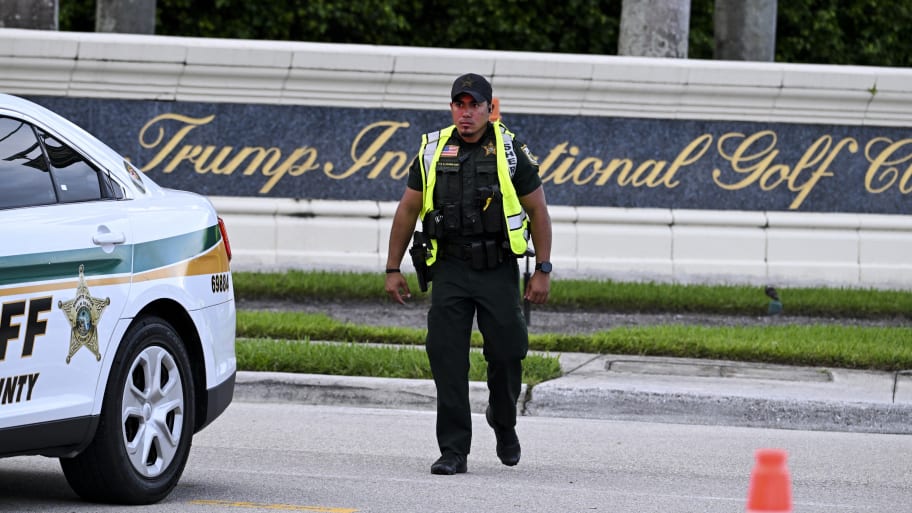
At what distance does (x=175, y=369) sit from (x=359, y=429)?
246 centimetres

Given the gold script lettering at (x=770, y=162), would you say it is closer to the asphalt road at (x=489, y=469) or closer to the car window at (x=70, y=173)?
the asphalt road at (x=489, y=469)

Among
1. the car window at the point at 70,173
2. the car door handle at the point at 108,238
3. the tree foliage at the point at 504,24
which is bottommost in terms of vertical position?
the car door handle at the point at 108,238

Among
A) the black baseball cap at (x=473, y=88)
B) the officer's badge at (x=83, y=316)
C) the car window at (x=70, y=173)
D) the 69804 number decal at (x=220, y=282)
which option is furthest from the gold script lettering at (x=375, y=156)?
the officer's badge at (x=83, y=316)

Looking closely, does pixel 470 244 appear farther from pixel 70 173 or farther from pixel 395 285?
pixel 70 173

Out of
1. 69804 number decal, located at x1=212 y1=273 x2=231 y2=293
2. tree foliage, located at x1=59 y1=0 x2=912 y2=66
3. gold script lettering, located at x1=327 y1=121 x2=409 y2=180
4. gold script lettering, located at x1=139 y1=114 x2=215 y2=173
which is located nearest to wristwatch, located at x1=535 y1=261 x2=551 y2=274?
69804 number decal, located at x1=212 y1=273 x2=231 y2=293

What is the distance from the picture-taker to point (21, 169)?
242 inches

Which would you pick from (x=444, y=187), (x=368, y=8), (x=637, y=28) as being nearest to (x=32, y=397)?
(x=444, y=187)

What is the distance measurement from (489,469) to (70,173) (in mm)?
2491

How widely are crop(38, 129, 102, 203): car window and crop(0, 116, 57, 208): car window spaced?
54 millimetres

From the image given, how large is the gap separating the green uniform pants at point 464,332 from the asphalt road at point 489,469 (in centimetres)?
28

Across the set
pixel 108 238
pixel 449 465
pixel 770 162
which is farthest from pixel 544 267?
pixel 770 162

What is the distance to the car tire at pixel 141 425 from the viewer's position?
20.1 feet

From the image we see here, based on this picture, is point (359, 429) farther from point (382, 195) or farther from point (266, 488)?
point (382, 195)

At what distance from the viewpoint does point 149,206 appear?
6.64m
